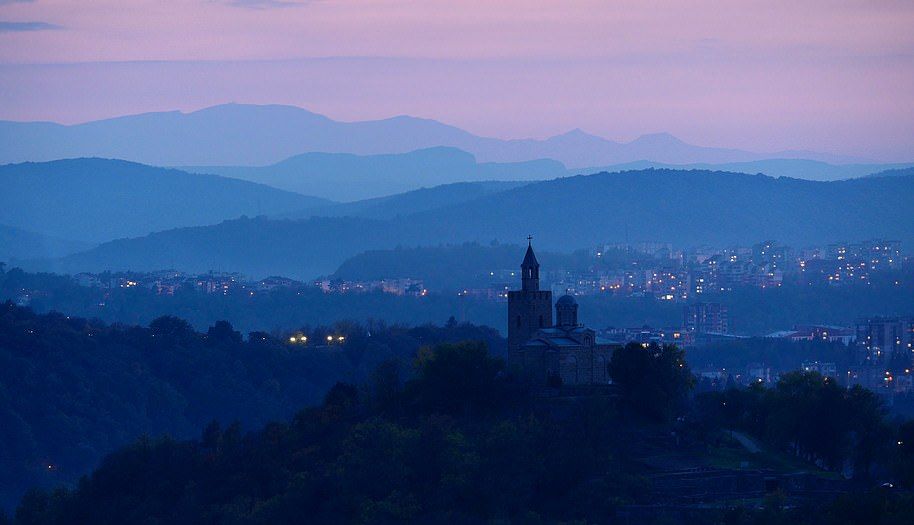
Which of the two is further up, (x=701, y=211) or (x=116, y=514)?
(x=701, y=211)

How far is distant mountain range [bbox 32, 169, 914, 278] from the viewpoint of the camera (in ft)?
618

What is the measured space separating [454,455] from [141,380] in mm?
36096

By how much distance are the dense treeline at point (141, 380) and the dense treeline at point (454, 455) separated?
63.2 feet

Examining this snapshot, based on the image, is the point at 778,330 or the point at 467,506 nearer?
the point at 467,506

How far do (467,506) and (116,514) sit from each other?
9168 millimetres

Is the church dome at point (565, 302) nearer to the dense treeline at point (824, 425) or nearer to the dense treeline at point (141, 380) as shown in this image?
the dense treeline at point (824, 425)

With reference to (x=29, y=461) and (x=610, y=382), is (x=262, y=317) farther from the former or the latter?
(x=610, y=382)

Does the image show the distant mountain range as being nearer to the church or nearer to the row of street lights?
the row of street lights

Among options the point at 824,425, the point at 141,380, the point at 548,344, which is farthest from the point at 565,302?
the point at 141,380

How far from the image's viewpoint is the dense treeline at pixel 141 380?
63.8 m

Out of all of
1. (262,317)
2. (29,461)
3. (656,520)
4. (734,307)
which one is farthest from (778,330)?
(656,520)

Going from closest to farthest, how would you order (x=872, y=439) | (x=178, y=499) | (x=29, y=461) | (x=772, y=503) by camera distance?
(x=772, y=503)
(x=872, y=439)
(x=178, y=499)
(x=29, y=461)

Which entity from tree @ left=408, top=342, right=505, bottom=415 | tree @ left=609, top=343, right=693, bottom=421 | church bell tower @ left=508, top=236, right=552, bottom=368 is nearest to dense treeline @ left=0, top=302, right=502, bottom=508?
church bell tower @ left=508, top=236, right=552, bottom=368

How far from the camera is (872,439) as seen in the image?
38.1 metres
